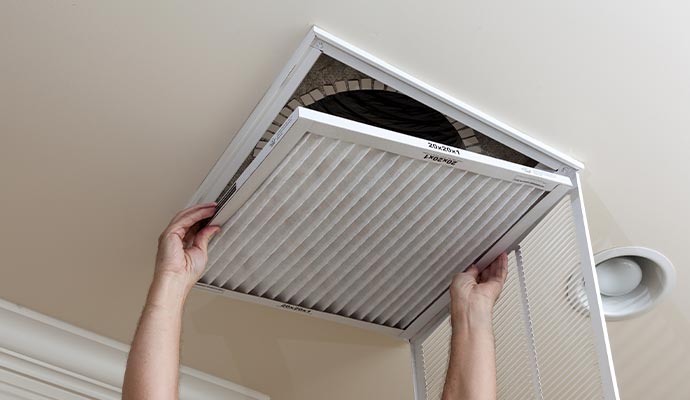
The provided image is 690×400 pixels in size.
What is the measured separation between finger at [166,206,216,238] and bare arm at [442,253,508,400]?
0.38 meters

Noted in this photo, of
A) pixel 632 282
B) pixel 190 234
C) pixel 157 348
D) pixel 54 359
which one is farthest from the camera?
pixel 54 359

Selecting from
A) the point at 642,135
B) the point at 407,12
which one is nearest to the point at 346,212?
the point at 407,12

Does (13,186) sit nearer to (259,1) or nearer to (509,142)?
(259,1)

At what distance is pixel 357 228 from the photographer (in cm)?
111

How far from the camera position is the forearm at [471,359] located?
1117mm

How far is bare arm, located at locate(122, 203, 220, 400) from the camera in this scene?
3.35 ft

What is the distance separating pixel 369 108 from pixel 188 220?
0.29 m

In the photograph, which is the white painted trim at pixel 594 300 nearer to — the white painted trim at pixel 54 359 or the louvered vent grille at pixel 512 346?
the louvered vent grille at pixel 512 346

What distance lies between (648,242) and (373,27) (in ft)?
1.98

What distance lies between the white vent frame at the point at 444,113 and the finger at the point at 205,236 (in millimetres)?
82

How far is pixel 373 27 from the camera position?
0.99 meters

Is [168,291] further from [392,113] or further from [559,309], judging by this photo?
[559,309]

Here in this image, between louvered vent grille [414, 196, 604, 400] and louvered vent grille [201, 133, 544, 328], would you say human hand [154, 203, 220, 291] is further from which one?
louvered vent grille [414, 196, 604, 400]

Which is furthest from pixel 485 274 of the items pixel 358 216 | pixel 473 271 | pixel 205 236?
pixel 205 236
